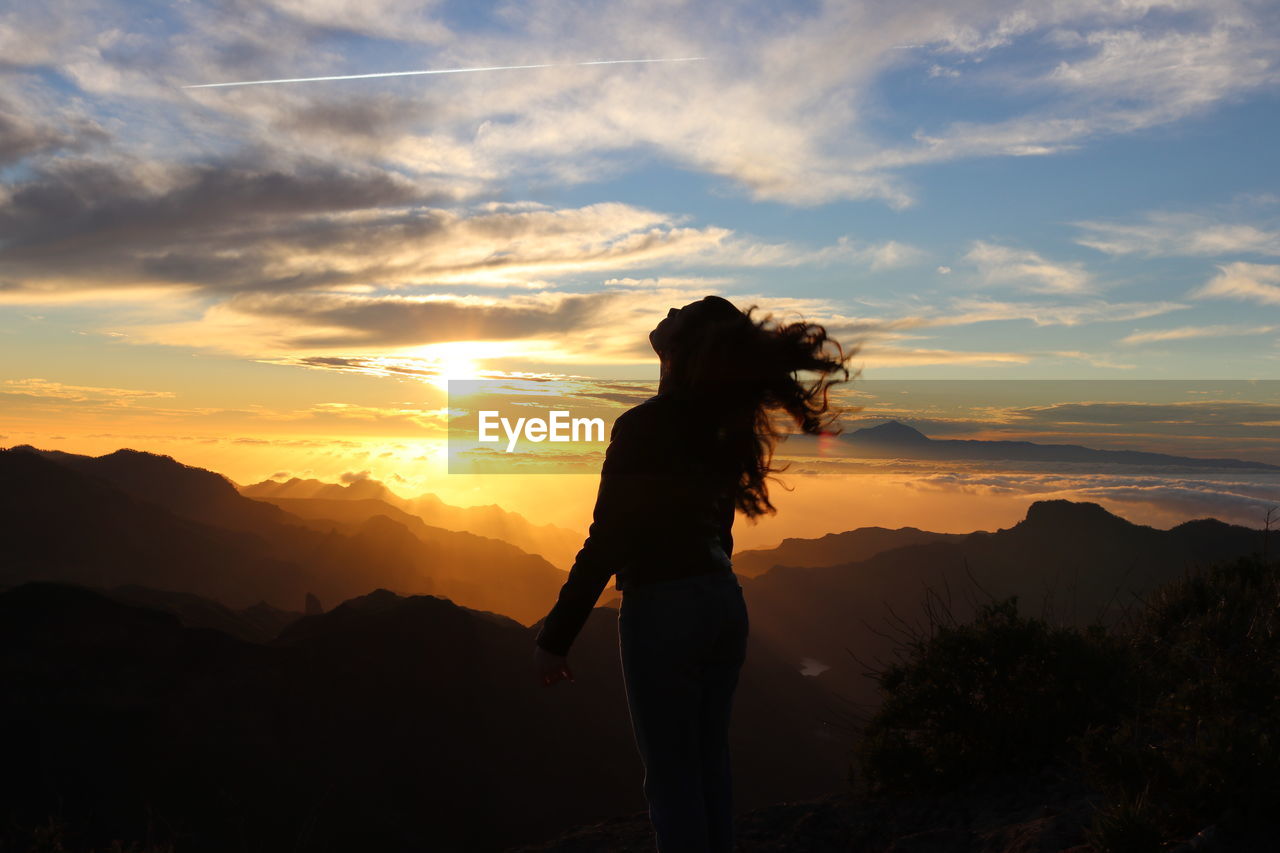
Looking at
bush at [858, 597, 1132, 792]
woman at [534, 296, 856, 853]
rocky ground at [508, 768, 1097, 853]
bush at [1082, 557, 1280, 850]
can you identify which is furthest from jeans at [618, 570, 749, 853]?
bush at [858, 597, 1132, 792]

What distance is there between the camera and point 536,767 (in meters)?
59.2

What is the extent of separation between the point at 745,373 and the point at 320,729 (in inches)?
2349

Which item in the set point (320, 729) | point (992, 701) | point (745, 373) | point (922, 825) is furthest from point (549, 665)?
point (320, 729)

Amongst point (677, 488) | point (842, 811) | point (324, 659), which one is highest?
point (677, 488)

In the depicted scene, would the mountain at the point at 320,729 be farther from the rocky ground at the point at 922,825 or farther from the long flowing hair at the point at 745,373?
the long flowing hair at the point at 745,373

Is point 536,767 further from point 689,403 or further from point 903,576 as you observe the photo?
point 903,576

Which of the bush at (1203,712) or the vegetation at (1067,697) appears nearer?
the bush at (1203,712)

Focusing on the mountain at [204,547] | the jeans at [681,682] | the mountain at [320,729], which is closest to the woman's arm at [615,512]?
the jeans at [681,682]

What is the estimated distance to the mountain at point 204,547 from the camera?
101 m

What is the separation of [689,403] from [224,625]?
71.9m

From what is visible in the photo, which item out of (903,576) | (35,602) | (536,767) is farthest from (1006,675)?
(903,576)

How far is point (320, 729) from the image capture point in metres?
54.1

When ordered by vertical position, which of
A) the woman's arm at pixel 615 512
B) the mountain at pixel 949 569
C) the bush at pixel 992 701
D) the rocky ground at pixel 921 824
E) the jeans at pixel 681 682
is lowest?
the mountain at pixel 949 569

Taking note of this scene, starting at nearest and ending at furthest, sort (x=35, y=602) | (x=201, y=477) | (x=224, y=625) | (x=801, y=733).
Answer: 1. (x=35, y=602)
2. (x=224, y=625)
3. (x=801, y=733)
4. (x=201, y=477)
